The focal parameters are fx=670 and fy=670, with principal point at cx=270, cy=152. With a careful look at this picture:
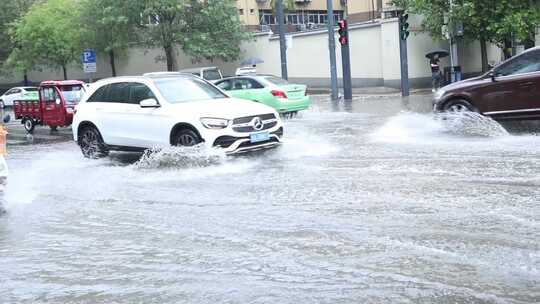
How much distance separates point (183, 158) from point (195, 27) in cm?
2918

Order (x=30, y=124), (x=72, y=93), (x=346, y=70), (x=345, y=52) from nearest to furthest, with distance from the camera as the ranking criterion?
(x=72, y=93) < (x=30, y=124) < (x=345, y=52) < (x=346, y=70)

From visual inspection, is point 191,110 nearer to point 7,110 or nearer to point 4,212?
point 4,212

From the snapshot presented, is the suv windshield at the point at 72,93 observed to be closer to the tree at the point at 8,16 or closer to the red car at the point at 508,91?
the red car at the point at 508,91

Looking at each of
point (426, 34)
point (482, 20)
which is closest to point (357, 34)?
point (426, 34)

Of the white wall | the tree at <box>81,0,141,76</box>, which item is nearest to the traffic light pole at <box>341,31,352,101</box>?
the white wall

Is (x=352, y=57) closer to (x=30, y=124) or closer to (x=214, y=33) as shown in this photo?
(x=214, y=33)

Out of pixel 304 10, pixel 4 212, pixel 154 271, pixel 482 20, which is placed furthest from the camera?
pixel 304 10

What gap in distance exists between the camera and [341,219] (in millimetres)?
6988

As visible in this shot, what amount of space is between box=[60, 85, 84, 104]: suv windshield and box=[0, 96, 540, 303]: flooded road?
Result: 898 centimetres

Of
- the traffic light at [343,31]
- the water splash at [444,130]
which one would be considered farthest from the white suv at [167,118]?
the traffic light at [343,31]

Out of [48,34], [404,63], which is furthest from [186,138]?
[48,34]

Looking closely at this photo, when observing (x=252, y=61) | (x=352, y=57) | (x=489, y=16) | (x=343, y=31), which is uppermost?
(x=489, y=16)

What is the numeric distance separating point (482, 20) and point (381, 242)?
25.0 meters

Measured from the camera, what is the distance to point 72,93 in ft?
69.6
